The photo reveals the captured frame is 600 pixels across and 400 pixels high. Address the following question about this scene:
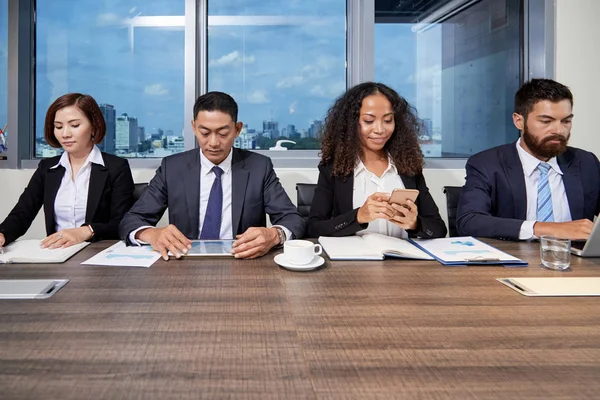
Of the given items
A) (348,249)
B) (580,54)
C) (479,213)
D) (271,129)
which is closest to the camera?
(348,249)

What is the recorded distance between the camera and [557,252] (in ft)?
4.24

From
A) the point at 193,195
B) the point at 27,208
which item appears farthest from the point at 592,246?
the point at 27,208

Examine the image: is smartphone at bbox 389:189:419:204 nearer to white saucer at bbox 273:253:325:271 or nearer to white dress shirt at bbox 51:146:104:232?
Answer: white saucer at bbox 273:253:325:271

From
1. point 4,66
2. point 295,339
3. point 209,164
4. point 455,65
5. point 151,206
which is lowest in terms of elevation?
point 295,339

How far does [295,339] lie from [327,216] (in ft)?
4.51

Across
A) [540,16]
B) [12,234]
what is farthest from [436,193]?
[12,234]

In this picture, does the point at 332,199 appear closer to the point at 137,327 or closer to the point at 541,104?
the point at 541,104

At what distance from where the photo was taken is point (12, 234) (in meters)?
1.83

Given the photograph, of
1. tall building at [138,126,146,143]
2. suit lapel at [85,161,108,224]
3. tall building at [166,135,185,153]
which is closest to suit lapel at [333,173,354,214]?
suit lapel at [85,161,108,224]

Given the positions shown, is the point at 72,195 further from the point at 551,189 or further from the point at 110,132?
the point at 551,189

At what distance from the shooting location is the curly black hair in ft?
7.38

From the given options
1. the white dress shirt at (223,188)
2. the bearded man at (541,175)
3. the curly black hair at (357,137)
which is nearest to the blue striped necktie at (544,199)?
the bearded man at (541,175)

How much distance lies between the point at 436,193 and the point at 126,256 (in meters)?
2.43

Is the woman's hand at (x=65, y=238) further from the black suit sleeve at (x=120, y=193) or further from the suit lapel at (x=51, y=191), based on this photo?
the suit lapel at (x=51, y=191)
